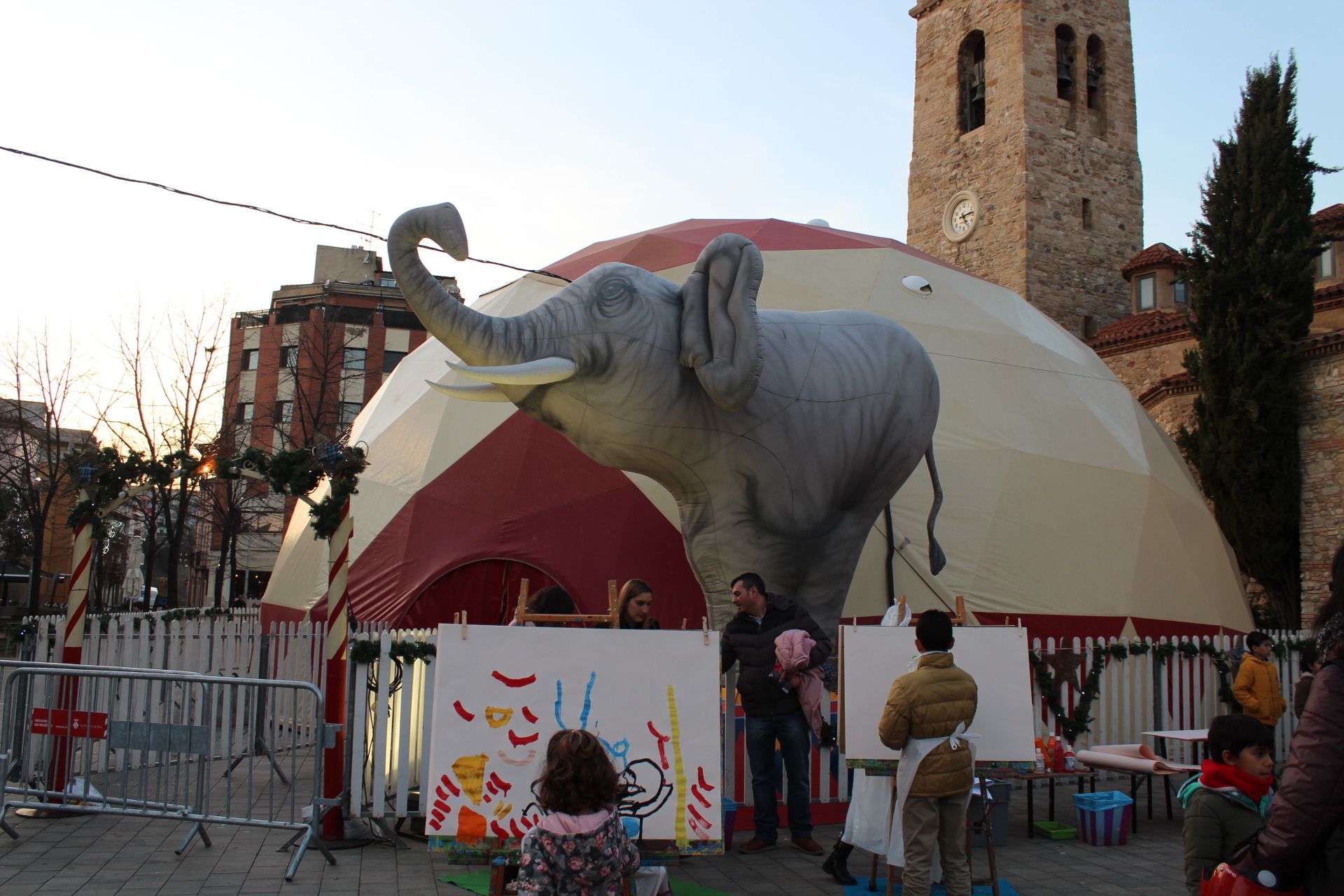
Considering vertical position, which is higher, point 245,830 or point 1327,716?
point 1327,716

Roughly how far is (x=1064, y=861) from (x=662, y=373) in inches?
170

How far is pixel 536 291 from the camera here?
1373cm

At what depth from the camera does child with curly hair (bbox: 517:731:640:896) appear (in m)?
3.96

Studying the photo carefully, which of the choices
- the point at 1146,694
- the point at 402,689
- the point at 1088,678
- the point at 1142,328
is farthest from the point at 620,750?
the point at 1142,328

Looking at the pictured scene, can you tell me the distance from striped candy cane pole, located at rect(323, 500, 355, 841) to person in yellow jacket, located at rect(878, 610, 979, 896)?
3.41 m

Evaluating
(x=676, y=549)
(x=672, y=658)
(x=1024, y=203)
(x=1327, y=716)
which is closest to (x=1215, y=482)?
(x=1024, y=203)

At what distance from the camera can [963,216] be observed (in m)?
36.7

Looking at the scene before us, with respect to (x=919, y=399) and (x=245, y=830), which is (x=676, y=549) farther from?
(x=245, y=830)

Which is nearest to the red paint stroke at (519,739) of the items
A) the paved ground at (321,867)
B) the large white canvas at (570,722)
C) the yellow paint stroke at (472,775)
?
the large white canvas at (570,722)

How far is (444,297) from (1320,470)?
21801mm

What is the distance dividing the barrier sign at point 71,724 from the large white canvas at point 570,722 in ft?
10.6

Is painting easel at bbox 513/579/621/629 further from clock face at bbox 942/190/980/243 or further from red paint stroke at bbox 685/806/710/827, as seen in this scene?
clock face at bbox 942/190/980/243

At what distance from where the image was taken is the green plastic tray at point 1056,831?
7754 mm

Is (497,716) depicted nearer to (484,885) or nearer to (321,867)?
(484,885)
